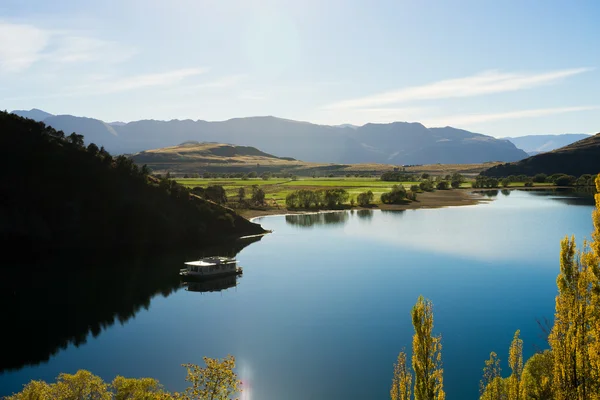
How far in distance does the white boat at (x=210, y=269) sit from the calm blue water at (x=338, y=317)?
408cm

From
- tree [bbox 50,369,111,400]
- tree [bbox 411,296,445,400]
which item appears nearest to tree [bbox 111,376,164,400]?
tree [bbox 50,369,111,400]

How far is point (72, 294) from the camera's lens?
86750mm

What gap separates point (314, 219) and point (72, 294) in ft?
370

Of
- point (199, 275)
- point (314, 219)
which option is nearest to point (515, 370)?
point (199, 275)

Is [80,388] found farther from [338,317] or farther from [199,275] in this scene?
[199,275]

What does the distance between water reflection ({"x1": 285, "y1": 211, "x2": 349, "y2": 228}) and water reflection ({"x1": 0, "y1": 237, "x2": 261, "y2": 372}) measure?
56662mm

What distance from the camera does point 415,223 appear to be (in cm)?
17275

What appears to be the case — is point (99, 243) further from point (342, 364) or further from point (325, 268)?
point (342, 364)

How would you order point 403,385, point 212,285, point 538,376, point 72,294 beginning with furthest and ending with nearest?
point 212,285 → point 72,294 → point 538,376 → point 403,385

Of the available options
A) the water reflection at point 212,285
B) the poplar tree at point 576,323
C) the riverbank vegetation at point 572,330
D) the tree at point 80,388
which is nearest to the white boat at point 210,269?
the water reflection at point 212,285

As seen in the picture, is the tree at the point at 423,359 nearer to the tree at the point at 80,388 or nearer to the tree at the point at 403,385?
the tree at the point at 403,385

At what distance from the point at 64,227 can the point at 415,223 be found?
118200 mm

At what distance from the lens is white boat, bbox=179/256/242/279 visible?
10250 centimetres

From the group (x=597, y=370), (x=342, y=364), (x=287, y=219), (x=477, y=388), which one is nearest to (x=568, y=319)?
(x=597, y=370)
